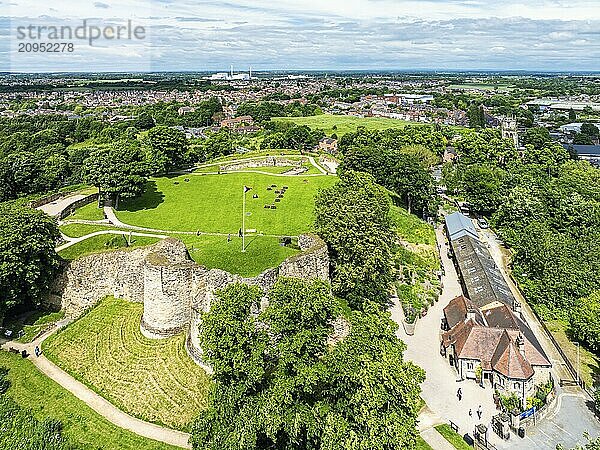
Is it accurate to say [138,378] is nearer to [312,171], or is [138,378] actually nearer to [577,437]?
[577,437]

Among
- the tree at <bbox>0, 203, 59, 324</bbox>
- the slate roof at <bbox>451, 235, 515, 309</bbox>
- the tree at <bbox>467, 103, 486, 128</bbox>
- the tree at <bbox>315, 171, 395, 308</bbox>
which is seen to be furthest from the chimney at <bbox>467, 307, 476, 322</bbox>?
the tree at <bbox>467, 103, 486, 128</bbox>

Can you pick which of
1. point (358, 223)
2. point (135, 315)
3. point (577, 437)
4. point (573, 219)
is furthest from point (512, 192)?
point (135, 315)

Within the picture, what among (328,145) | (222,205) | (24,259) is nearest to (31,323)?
(24,259)

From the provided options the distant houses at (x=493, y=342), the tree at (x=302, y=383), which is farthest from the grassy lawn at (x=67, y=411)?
the distant houses at (x=493, y=342)

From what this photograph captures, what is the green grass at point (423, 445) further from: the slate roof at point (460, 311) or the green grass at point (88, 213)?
the green grass at point (88, 213)

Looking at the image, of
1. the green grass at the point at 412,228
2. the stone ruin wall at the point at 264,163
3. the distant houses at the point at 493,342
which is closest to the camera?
the distant houses at the point at 493,342

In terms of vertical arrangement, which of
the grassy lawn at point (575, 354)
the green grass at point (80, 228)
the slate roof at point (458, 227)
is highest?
the green grass at point (80, 228)

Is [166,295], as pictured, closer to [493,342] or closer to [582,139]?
[493,342]
